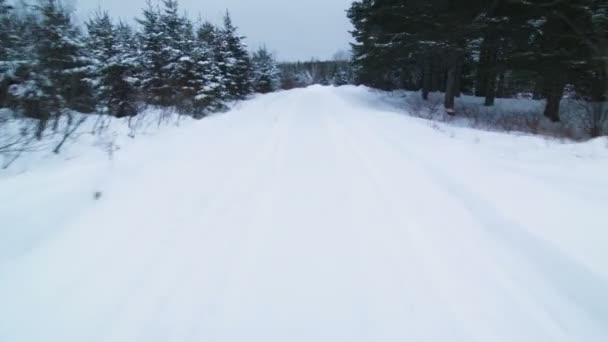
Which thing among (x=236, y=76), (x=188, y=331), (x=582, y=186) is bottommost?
(x=188, y=331)

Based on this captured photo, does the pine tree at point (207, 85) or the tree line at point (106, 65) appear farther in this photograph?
the pine tree at point (207, 85)

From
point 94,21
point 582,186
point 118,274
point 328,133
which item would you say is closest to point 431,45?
point 328,133

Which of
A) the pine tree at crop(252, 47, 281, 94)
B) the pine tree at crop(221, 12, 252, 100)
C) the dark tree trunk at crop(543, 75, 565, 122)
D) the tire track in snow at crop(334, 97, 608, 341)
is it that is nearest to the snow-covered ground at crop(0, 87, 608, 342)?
the tire track in snow at crop(334, 97, 608, 341)

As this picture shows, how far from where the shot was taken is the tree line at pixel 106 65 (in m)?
5.96

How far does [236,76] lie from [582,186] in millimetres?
24548

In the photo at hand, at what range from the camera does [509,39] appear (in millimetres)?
13805

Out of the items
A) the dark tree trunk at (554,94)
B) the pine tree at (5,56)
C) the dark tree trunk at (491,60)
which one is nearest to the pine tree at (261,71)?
the dark tree trunk at (491,60)

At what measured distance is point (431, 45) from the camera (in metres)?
13.7

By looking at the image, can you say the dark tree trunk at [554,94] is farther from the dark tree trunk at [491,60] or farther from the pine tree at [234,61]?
the pine tree at [234,61]

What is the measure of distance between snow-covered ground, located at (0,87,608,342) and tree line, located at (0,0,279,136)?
2.54 metres

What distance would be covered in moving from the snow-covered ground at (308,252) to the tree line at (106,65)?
254 centimetres

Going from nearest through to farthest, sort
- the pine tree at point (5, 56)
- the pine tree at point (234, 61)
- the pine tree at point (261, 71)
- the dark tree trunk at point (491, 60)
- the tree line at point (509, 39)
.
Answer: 1. the pine tree at point (5, 56)
2. the tree line at point (509, 39)
3. the dark tree trunk at point (491, 60)
4. the pine tree at point (234, 61)
5. the pine tree at point (261, 71)

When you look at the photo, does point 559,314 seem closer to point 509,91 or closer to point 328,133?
point 328,133

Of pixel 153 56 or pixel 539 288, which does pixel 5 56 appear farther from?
pixel 153 56
